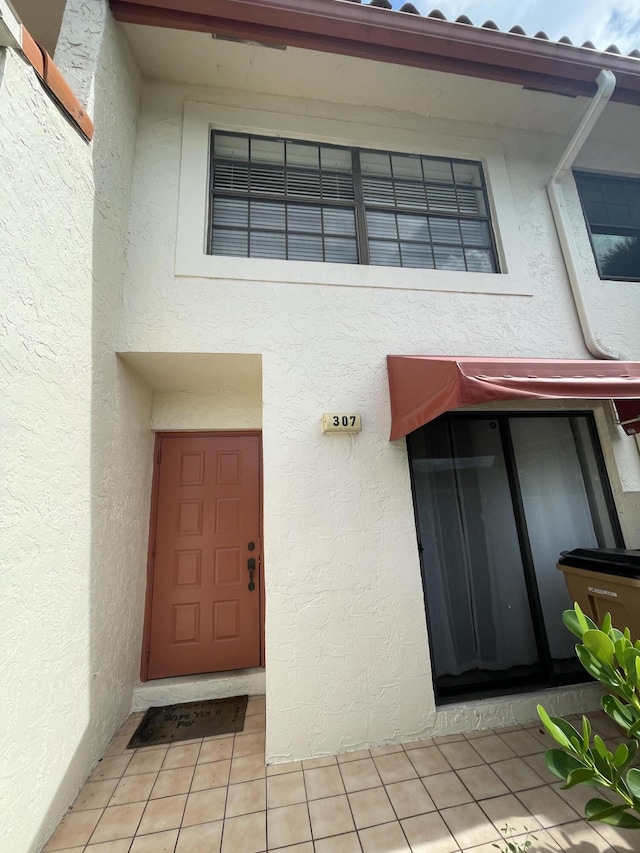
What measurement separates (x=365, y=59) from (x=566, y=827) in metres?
8.24

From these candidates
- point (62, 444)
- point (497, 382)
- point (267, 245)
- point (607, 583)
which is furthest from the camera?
point (267, 245)

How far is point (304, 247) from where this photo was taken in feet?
16.4

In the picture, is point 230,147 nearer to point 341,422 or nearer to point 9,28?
point 9,28

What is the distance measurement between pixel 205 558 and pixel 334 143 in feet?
21.0

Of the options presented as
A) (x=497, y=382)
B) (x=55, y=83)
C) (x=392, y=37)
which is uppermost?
(x=392, y=37)

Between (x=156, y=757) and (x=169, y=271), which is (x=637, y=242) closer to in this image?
(x=169, y=271)

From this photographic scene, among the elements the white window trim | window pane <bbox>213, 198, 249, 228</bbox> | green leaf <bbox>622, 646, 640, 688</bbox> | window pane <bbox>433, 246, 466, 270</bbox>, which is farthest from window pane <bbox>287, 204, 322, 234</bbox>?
green leaf <bbox>622, 646, 640, 688</bbox>

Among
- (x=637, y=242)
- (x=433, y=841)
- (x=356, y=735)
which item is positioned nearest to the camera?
(x=433, y=841)

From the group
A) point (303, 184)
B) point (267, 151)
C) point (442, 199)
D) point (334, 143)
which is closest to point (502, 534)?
point (442, 199)

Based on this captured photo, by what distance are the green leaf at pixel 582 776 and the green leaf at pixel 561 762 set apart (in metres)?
0.07

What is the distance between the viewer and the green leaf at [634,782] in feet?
6.31

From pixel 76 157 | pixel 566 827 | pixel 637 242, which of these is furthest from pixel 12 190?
A: pixel 637 242

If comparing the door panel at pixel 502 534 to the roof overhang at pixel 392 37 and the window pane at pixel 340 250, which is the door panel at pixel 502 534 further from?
the roof overhang at pixel 392 37

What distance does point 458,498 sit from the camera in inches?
182
